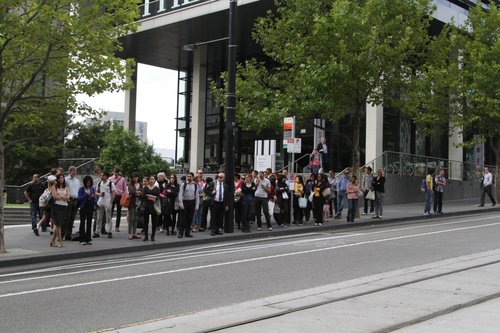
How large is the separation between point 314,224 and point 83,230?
26.3 ft

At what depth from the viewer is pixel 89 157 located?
118ft

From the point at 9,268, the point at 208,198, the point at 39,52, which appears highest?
the point at 39,52

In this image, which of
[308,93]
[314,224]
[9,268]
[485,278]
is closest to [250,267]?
[485,278]

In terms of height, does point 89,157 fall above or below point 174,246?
above

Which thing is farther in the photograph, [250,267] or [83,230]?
[83,230]

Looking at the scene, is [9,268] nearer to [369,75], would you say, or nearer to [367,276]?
[367,276]

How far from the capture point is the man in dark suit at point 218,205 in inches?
654

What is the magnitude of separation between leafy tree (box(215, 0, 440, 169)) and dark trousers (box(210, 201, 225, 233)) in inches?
209

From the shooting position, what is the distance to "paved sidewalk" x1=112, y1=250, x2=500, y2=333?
5.96 m

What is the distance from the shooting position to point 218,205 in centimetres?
1689

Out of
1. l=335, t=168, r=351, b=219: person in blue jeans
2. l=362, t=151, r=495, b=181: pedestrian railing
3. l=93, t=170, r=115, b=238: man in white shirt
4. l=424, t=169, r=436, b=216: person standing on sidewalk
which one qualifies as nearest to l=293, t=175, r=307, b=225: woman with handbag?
l=335, t=168, r=351, b=219: person in blue jeans

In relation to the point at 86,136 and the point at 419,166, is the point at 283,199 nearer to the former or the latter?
the point at 419,166

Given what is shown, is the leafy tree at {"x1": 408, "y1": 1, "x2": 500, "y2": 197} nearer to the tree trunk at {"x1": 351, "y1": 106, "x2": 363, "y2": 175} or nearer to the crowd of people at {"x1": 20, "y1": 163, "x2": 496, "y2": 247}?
the tree trunk at {"x1": 351, "y1": 106, "x2": 363, "y2": 175}

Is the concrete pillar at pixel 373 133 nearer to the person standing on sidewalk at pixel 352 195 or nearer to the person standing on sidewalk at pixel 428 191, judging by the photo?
the person standing on sidewalk at pixel 428 191
